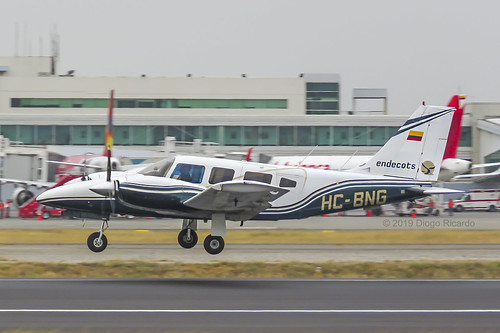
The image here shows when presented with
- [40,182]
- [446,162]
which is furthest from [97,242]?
[40,182]

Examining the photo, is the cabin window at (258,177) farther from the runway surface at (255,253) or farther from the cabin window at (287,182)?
the runway surface at (255,253)

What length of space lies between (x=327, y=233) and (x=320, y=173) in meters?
6.72

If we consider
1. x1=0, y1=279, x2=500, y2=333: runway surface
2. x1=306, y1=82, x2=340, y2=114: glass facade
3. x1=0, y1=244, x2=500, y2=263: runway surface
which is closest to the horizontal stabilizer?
x1=0, y1=244, x2=500, y2=263: runway surface

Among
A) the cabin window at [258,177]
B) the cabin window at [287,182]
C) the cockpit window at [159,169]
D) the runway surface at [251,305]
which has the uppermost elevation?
the cockpit window at [159,169]

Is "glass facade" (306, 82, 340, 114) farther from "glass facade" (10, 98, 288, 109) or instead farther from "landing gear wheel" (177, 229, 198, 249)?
"landing gear wheel" (177, 229, 198, 249)

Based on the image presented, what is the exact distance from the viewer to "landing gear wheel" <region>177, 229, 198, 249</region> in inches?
778

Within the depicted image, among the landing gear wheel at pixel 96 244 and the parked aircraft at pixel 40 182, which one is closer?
the landing gear wheel at pixel 96 244

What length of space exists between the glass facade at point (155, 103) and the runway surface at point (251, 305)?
168 feet

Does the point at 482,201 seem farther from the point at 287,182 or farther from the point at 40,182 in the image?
the point at 287,182

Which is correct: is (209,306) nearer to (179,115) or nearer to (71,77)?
(179,115)

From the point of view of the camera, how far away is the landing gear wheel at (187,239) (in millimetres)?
19750

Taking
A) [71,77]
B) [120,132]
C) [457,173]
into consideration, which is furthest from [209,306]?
[71,77]

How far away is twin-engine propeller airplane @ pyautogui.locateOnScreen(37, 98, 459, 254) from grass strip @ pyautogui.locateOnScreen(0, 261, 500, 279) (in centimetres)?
156

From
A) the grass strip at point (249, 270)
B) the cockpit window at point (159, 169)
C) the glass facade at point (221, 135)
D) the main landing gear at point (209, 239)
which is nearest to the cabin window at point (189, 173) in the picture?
the cockpit window at point (159, 169)
